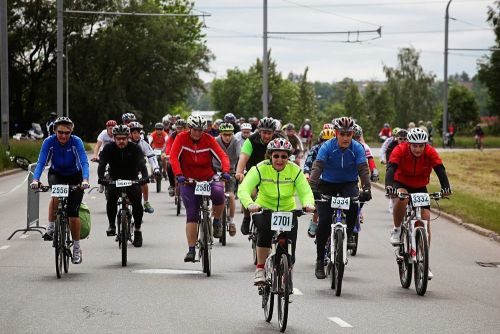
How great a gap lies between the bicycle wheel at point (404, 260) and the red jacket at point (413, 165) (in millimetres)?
520

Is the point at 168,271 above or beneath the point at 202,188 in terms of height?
beneath

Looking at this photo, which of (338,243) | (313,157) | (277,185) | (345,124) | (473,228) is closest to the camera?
(277,185)

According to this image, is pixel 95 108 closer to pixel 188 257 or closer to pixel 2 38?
pixel 2 38

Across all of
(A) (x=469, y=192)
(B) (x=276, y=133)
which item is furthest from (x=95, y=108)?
(B) (x=276, y=133)

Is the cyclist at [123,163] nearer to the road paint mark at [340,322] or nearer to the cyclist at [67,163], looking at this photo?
the cyclist at [67,163]

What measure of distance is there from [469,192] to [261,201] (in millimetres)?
21596

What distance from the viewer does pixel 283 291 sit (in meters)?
9.75

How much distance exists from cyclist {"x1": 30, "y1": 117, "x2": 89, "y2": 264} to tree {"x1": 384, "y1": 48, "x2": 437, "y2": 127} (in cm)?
13829

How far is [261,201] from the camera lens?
10.8 meters

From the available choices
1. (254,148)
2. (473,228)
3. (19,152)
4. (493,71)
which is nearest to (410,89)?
(493,71)

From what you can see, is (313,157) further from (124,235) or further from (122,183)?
(124,235)

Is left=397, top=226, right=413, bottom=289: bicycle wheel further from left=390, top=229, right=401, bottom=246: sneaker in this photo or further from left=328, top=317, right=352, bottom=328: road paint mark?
left=328, top=317, right=352, bottom=328: road paint mark

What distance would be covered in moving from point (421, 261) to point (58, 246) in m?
3.95

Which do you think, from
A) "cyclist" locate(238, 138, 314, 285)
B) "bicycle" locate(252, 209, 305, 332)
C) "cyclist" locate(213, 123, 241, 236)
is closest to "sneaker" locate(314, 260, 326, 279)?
"cyclist" locate(238, 138, 314, 285)
